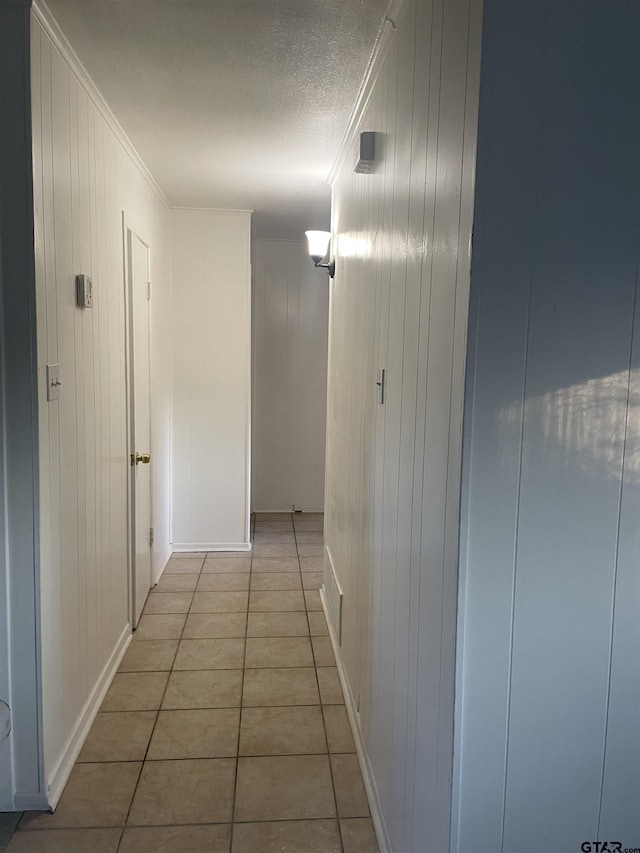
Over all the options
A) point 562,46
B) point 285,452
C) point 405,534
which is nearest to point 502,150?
point 562,46

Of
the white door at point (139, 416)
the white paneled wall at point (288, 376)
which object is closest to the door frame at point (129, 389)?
the white door at point (139, 416)

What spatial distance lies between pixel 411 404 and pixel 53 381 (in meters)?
1.13

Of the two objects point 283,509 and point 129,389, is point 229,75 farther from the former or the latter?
point 283,509

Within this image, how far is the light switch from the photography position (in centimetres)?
196

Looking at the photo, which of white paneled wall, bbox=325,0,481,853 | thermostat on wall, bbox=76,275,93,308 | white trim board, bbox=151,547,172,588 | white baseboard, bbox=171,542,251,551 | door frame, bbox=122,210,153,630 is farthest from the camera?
white baseboard, bbox=171,542,251,551

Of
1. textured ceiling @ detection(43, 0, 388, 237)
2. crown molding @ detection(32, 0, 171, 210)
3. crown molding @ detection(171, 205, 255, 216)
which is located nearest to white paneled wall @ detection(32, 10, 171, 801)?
crown molding @ detection(32, 0, 171, 210)

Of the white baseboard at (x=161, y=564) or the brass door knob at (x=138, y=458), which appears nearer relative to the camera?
the brass door knob at (x=138, y=458)

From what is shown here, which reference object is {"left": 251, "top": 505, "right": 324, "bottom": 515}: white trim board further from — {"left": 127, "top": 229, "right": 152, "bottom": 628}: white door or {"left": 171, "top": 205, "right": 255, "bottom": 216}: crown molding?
{"left": 171, "top": 205, "right": 255, "bottom": 216}: crown molding

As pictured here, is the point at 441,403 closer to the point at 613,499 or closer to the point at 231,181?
the point at 613,499

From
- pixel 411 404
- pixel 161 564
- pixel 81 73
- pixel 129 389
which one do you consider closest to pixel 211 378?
pixel 161 564

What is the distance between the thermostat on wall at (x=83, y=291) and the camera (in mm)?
2271

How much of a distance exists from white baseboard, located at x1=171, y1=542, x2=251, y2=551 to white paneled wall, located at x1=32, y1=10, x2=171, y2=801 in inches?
56.3

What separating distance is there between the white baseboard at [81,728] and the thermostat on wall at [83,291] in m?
1.51

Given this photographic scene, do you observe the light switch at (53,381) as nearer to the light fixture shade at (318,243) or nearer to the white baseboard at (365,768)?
the white baseboard at (365,768)
